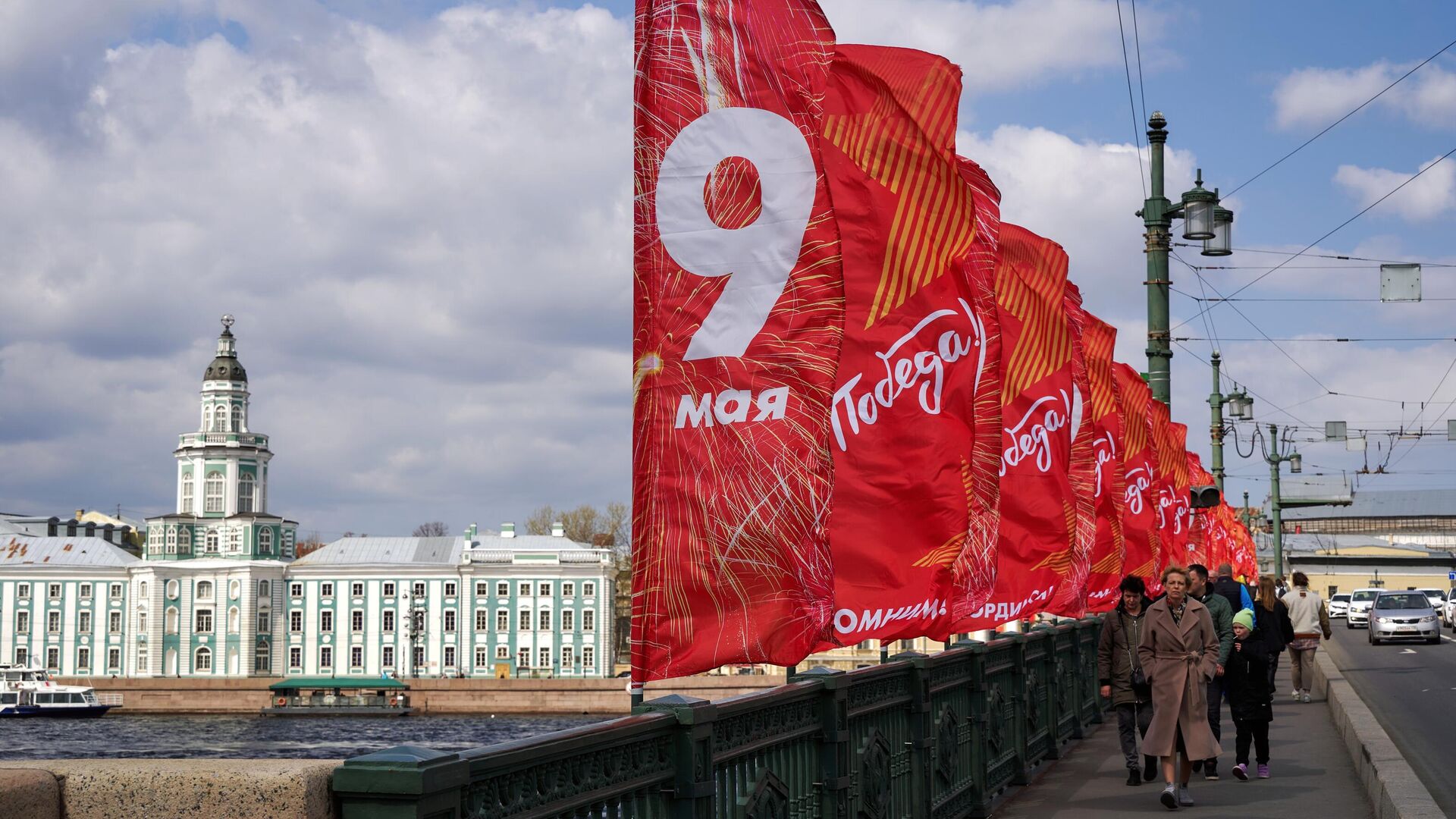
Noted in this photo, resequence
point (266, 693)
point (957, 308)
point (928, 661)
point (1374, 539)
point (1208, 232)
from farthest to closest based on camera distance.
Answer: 1. point (1374, 539)
2. point (266, 693)
3. point (1208, 232)
4. point (928, 661)
5. point (957, 308)

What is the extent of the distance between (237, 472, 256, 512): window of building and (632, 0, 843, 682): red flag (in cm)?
12958

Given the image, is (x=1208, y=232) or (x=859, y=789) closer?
(x=859, y=789)

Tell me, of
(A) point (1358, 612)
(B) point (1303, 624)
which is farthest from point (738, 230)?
(A) point (1358, 612)

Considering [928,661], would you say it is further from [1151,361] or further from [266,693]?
[266,693]

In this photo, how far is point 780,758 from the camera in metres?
6.74

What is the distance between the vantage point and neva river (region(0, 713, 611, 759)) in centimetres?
8756

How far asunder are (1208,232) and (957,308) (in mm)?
10533

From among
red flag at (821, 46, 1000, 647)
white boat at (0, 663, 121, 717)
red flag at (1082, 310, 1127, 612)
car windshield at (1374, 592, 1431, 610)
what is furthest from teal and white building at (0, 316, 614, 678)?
red flag at (821, 46, 1000, 647)

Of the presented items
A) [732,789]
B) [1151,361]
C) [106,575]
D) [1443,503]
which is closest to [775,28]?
[732,789]

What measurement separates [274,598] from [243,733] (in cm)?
2504

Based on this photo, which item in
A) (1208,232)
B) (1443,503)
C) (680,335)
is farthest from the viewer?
(1443,503)

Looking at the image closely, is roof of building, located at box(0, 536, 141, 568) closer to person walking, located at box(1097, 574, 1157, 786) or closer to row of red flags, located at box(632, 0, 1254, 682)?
person walking, located at box(1097, 574, 1157, 786)

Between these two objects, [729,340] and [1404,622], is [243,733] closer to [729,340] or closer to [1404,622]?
[1404,622]

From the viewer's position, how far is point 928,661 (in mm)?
9602
